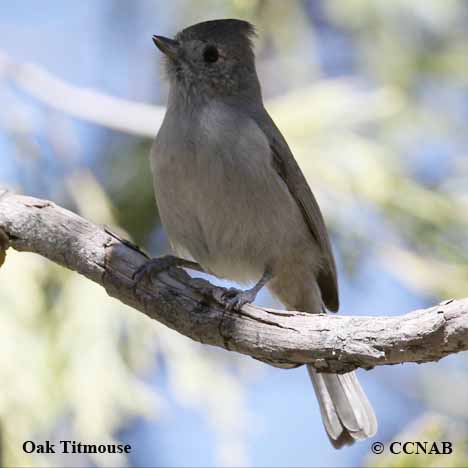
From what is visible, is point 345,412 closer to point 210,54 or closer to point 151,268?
point 151,268

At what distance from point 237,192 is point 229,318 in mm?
872

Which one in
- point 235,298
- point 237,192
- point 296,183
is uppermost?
point 296,183

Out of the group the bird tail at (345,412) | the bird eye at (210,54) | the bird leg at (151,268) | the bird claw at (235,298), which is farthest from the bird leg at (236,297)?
the bird eye at (210,54)

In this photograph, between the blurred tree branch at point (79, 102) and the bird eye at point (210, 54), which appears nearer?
the bird eye at point (210, 54)

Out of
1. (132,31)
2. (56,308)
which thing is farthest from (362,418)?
Result: (132,31)

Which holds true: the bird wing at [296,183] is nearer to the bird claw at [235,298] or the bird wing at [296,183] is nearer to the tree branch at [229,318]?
the bird claw at [235,298]

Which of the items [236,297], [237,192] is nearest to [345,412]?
[236,297]

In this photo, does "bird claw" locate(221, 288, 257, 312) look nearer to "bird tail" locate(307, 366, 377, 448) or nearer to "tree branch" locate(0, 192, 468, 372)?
"tree branch" locate(0, 192, 468, 372)

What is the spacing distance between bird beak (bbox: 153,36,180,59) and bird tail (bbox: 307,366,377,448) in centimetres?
180

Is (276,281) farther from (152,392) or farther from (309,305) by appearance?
(152,392)

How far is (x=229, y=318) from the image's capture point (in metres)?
3.42

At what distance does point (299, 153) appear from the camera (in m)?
5.18

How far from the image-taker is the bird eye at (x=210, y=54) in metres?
→ 4.55

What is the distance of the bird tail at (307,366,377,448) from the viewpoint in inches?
167
